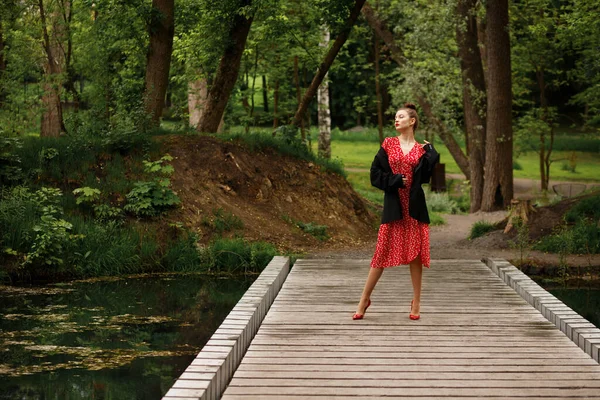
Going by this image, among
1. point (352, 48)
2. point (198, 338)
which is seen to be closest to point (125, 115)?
point (198, 338)

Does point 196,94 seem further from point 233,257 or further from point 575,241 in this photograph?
point 575,241

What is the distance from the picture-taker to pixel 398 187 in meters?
8.87

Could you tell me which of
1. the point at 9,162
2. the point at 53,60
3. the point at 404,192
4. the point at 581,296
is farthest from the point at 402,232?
the point at 53,60

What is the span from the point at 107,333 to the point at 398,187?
13.2 feet

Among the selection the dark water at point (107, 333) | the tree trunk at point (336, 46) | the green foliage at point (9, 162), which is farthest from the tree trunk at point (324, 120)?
the dark water at point (107, 333)

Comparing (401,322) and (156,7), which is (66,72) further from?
(401,322)

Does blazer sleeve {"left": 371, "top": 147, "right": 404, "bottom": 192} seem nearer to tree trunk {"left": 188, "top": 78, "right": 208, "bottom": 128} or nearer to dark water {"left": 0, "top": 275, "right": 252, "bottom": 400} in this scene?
dark water {"left": 0, "top": 275, "right": 252, "bottom": 400}

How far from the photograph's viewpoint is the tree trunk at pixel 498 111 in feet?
74.7

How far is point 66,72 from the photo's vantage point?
2217cm

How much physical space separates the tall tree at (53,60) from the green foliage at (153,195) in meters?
3.98

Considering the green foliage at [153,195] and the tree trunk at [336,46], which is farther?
the tree trunk at [336,46]

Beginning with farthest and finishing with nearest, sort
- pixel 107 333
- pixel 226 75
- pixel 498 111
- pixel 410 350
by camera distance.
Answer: pixel 498 111, pixel 226 75, pixel 107 333, pixel 410 350

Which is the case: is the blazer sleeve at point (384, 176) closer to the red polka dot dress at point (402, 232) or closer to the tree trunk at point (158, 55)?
the red polka dot dress at point (402, 232)

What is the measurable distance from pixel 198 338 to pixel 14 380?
254cm
